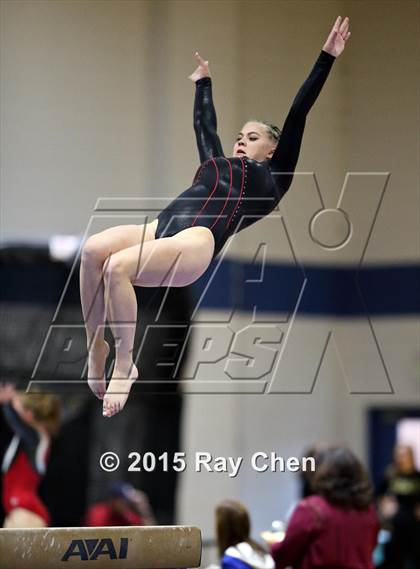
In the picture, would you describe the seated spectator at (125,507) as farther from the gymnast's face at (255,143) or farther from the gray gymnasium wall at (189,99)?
the gymnast's face at (255,143)

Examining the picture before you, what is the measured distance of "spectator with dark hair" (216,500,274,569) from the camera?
3695mm

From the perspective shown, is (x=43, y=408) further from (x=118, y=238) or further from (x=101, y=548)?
(x=101, y=548)

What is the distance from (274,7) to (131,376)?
3.62 feet

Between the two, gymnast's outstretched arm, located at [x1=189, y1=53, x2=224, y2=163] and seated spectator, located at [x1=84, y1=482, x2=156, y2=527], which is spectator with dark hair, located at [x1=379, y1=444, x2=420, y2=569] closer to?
seated spectator, located at [x1=84, y1=482, x2=156, y2=527]

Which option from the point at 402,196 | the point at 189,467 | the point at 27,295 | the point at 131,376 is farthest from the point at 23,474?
the point at 402,196

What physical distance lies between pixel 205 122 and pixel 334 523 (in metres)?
1.69

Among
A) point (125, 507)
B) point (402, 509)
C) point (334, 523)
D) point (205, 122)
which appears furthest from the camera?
point (402, 509)

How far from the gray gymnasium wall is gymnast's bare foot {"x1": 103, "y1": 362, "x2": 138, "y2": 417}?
0.27 m

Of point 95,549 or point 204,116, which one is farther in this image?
point 204,116

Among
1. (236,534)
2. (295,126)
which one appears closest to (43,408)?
(236,534)

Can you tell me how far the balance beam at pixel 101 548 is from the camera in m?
2.54

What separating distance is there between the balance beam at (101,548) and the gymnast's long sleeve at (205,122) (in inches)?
39.9

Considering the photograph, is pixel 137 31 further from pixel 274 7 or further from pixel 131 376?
pixel 131 376

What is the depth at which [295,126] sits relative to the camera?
9.61 ft
